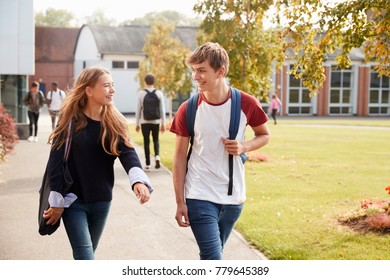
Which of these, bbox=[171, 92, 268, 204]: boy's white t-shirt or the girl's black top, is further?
the girl's black top

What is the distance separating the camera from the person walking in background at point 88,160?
4.54 m

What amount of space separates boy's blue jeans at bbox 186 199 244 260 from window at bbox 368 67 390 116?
4696cm

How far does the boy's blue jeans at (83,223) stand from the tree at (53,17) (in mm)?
81676

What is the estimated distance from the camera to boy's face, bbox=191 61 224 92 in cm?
437

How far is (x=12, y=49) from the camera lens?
68.5 ft

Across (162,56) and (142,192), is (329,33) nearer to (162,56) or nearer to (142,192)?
(142,192)

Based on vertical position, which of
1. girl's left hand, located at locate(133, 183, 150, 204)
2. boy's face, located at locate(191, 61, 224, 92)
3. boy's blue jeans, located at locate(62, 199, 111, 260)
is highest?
boy's face, located at locate(191, 61, 224, 92)

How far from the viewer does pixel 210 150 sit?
4457mm

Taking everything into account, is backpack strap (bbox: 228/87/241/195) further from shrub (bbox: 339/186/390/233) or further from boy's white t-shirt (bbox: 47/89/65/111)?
boy's white t-shirt (bbox: 47/89/65/111)

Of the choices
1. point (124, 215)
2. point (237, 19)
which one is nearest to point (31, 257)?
point (124, 215)

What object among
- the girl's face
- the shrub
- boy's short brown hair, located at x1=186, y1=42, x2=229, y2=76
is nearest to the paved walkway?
the shrub

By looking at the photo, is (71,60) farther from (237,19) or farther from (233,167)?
(233,167)

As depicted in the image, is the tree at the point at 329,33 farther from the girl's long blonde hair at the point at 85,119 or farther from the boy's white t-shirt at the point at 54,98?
the boy's white t-shirt at the point at 54,98

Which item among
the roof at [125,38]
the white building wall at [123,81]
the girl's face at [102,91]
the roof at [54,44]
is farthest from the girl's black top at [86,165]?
the roof at [54,44]
